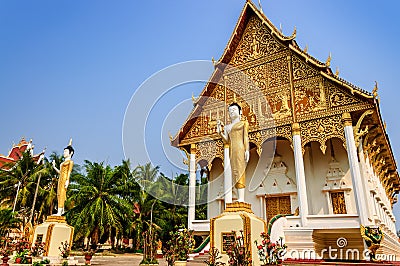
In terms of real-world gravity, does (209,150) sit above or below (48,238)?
above

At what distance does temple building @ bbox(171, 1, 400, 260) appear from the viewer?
10.5m

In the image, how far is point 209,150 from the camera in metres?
13.5

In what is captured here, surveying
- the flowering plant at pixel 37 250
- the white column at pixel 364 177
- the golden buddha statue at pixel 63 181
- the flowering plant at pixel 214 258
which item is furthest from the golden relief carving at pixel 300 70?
the flowering plant at pixel 37 250

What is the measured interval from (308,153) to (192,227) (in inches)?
218

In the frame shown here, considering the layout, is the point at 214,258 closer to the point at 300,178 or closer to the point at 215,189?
the point at 300,178

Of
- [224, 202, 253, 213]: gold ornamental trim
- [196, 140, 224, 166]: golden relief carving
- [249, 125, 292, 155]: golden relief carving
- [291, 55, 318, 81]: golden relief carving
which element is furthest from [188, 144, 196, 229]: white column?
[224, 202, 253, 213]: gold ornamental trim

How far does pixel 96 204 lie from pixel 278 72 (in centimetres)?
1422

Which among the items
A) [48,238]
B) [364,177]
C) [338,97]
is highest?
[338,97]

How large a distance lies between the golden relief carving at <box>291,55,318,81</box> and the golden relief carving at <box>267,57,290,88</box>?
288mm

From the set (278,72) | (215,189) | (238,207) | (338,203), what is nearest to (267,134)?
(278,72)

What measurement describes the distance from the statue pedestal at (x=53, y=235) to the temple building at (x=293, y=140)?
497 cm

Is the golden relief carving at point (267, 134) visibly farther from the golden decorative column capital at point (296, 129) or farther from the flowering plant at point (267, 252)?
the flowering plant at point (267, 252)

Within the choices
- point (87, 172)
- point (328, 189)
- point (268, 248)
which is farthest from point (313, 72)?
point (87, 172)

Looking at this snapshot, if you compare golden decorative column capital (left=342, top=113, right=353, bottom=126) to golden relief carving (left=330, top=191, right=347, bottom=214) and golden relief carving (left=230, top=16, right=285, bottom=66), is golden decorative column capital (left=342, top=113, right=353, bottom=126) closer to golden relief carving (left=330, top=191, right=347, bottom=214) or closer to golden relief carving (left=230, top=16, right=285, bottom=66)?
golden relief carving (left=330, top=191, right=347, bottom=214)
